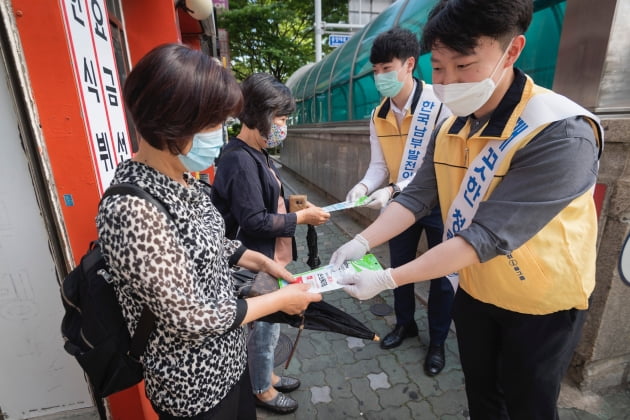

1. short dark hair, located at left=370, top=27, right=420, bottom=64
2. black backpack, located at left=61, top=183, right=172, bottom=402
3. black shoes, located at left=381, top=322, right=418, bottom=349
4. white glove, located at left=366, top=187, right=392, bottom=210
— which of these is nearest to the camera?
black backpack, located at left=61, top=183, right=172, bottom=402

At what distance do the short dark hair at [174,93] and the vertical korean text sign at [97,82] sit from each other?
2.04ft

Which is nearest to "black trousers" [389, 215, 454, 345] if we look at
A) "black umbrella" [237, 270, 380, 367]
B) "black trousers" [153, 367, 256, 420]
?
"black umbrella" [237, 270, 380, 367]

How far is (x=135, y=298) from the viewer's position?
41.1 inches

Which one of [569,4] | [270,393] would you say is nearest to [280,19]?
[569,4]

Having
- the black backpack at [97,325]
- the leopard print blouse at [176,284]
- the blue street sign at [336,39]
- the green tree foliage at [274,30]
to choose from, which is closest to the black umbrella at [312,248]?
the leopard print blouse at [176,284]

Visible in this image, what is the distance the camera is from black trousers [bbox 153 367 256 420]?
123cm

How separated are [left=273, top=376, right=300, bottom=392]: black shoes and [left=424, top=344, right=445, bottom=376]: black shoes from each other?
3.32ft

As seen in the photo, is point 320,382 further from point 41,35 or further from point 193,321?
point 41,35

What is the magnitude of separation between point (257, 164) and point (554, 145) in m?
1.36

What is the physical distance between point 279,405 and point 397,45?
2.65 meters

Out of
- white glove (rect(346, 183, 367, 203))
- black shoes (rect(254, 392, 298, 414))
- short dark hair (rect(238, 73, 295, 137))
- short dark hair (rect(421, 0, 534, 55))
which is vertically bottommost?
black shoes (rect(254, 392, 298, 414))

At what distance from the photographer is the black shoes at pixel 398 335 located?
9.39 feet

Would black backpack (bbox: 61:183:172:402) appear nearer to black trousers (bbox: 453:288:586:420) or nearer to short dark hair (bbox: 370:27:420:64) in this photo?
black trousers (bbox: 453:288:586:420)

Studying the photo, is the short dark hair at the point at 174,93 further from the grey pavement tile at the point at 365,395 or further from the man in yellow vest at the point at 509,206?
the grey pavement tile at the point at 365,395
